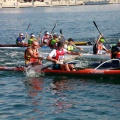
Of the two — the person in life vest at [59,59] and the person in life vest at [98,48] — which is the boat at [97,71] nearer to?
the person in life vest at [59,59]

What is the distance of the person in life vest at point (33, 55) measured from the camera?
1806cm

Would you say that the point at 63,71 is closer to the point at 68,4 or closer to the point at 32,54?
the point at 32,54

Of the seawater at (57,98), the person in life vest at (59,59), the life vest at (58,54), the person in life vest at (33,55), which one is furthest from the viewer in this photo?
the person in life vest at (33,55)

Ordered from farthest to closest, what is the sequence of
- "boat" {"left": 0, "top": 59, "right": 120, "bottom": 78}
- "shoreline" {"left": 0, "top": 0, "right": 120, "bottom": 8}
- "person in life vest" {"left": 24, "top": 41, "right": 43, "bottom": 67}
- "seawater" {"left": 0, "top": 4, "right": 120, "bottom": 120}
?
"shoreline" {"left": 0, "top": 0, "right": 120, "bottom": 8} → "person in life vest" {"left": 24, "top": 41, "right": 43, "bottom": 67} → "boat" {"left": 0, "top": 59, "right": 120, "bottom": 78} → "seawater" {"left": 0, "top": 4, "right": 120, "bottom": 120}

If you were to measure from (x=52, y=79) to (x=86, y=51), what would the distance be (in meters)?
8.71

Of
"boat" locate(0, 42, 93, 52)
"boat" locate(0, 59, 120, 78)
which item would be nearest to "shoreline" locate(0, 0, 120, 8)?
"boat" locate(0, 42, 93, 52)

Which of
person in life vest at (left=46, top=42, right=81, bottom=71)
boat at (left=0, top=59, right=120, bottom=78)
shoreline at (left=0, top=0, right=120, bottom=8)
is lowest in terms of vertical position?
boat at (left=0, top=59, right=120, bottom=78)

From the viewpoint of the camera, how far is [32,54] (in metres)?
18.1

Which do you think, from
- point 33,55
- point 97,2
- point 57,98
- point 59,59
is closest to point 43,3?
point 97,2

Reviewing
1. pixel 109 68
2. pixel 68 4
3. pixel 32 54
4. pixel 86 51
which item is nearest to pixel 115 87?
pixel 109 68

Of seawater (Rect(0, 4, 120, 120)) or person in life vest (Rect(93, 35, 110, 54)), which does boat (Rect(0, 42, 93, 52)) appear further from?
seawater (Rect(0, 4, 120, 120))

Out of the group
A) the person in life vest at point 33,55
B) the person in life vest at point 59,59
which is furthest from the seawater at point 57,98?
the person in life vest at point 33,55

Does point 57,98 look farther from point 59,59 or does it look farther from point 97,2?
point 97,2

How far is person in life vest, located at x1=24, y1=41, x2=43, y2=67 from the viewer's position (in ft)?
59.3
